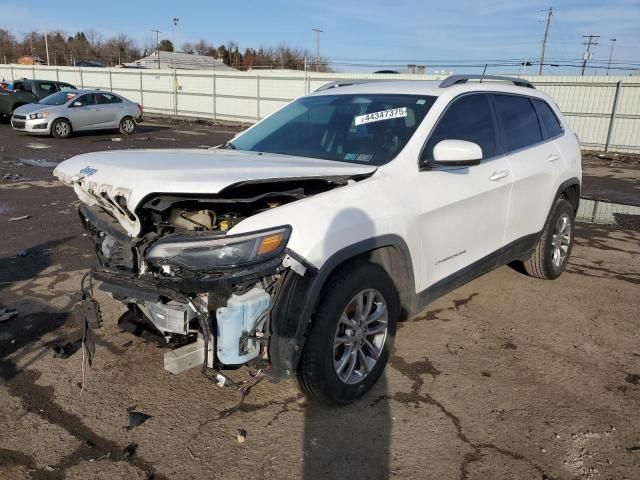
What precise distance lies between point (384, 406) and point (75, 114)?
59.5ft

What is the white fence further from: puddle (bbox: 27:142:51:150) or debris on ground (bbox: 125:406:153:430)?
debris on ground (bbox: 125:406:153:430)

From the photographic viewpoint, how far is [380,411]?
3.19 meters

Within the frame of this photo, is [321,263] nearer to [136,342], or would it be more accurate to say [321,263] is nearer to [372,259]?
[372,259]

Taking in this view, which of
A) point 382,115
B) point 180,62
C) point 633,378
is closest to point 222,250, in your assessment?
point 382,115

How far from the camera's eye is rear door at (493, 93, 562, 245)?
4.50m

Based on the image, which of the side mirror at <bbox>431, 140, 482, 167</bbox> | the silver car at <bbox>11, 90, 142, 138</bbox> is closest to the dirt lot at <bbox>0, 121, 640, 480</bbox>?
the side mirror at <bbox>431, 140, 482, 167</bbox>

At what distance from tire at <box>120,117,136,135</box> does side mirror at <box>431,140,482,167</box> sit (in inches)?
738

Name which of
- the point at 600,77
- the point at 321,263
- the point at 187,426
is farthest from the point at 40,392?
the point at 600,77

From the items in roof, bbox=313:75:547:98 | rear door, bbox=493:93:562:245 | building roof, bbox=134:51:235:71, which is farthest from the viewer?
building roof, bbox=134:51:235:71

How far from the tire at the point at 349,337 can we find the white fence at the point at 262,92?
16.2 meters

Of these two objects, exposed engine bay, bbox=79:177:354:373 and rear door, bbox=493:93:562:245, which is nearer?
exposed engine bay, bbox=79:177:354:373

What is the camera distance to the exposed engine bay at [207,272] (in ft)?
8.45

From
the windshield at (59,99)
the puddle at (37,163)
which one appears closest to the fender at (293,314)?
the puddle at (37,163)

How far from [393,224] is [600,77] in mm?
18713
